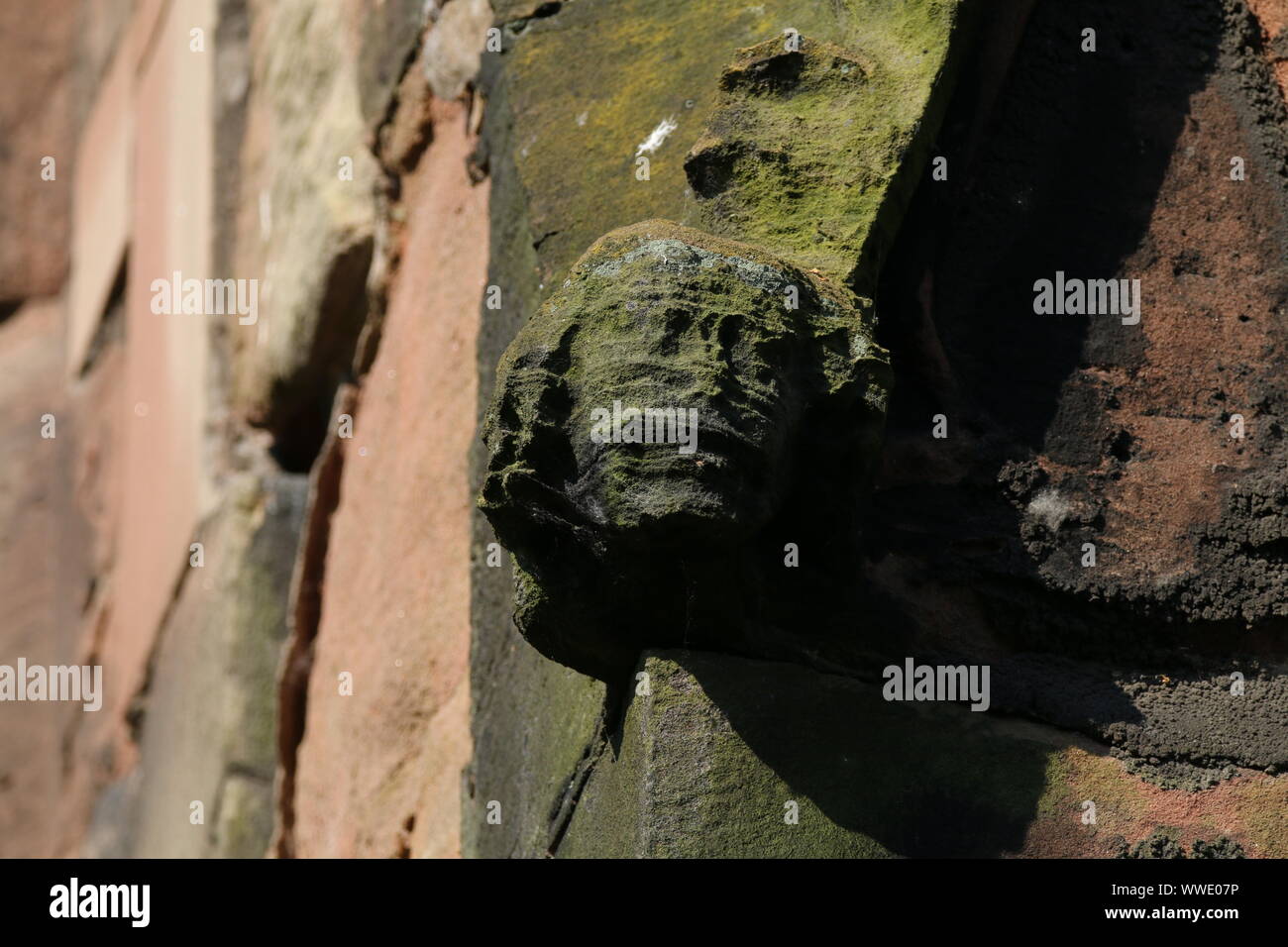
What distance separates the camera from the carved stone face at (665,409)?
1.45 meters

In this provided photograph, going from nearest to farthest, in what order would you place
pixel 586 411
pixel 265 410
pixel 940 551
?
pixel 586 411 → pixel 940 551 → pixel 265 410

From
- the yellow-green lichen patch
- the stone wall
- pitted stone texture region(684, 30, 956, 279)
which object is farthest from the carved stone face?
the yellow-green lichen patch

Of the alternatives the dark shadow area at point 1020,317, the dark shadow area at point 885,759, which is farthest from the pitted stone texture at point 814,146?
the dark shadow area at point 885,759

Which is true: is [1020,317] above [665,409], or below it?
above

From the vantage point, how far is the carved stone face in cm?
145

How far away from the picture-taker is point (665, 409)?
57.1 inches

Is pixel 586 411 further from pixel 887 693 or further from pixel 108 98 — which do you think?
pixel 108 98

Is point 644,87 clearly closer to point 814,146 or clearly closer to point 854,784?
point 814,146

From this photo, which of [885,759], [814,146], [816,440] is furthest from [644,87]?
[885,759]

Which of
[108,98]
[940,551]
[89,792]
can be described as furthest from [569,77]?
[108,98]

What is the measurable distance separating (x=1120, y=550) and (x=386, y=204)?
1.63 m

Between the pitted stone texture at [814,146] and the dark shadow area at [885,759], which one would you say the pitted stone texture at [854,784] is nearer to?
the dark shadow area at [885,759]

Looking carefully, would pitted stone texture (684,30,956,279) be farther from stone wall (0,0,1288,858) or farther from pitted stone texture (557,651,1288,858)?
pitted stone texture (557,651,1288,858)
